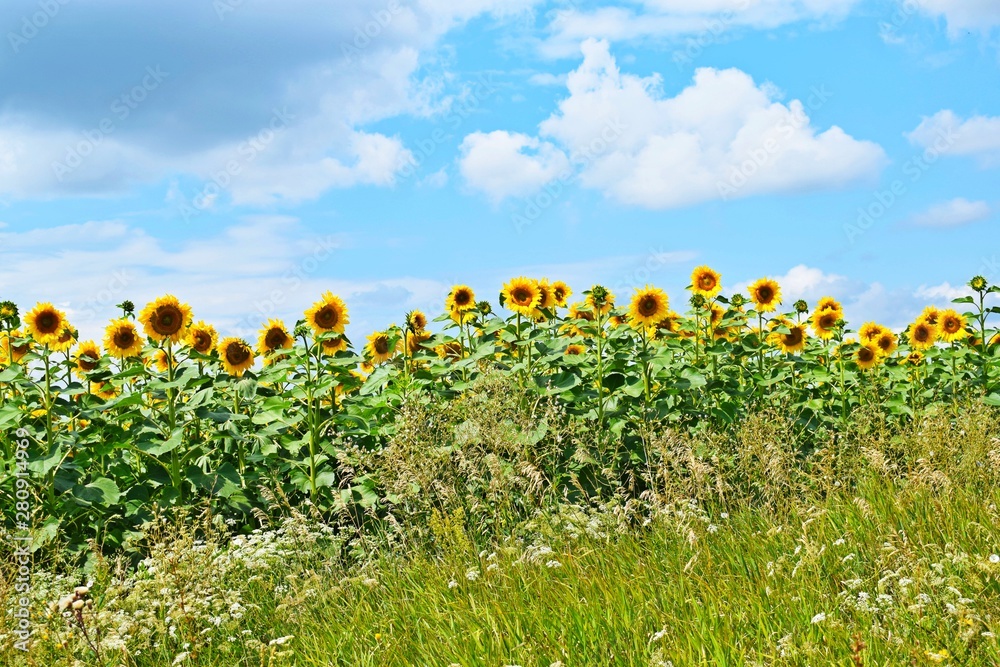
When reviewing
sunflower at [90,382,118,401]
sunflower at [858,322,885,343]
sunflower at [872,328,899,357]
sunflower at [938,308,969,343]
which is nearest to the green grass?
sunflower at [90,382,118,401]

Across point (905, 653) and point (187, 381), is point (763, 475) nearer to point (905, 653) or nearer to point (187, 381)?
point (905, 653)

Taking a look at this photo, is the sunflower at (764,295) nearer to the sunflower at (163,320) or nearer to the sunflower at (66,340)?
the sunflower at (163,320)

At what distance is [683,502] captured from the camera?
15.8ft

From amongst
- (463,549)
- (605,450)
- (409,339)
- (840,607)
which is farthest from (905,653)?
(409,339)

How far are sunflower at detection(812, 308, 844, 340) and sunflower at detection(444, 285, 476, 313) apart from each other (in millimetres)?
3935

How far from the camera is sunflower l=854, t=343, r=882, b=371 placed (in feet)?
32.0

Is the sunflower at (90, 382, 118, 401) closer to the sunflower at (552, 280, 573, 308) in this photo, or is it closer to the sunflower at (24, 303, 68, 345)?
the sunflower at (24, 303, 68, 345)

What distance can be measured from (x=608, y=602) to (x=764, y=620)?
648 mm

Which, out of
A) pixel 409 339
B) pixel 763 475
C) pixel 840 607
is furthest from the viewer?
pixel 409 339

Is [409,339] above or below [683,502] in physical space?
above

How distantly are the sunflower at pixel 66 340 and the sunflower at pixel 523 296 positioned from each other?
11.2 feet

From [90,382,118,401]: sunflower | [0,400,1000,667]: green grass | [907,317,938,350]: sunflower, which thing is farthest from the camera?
[907,317,938,350]: sunflower

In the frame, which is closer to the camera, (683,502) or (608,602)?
(608,602)

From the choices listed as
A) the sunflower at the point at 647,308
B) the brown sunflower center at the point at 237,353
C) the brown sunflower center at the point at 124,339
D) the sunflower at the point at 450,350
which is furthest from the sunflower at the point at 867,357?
the brown sunflower center at the point at 124,339
